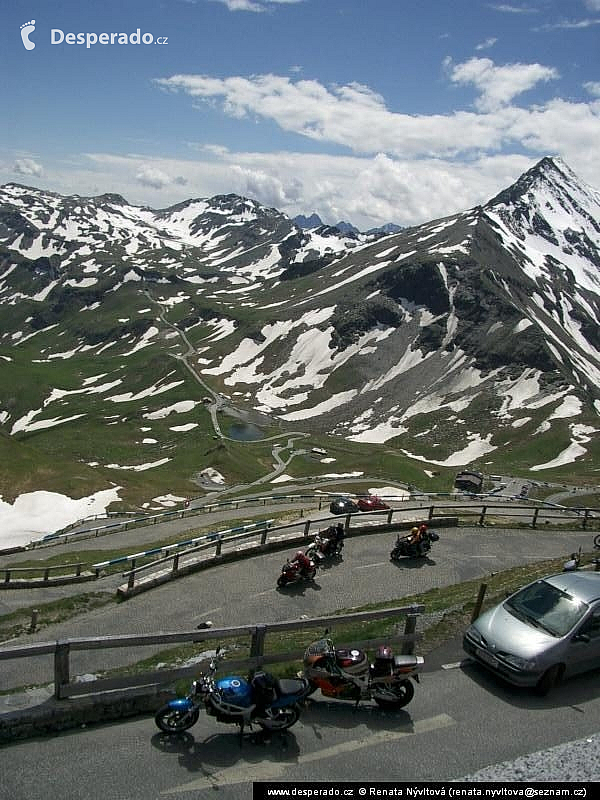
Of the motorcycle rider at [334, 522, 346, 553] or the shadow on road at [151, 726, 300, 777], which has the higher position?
the shadow on road at [151, 726, 300, 777]

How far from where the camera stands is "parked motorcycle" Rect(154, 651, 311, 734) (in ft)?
33.4

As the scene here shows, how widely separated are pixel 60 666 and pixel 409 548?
58.5 ft

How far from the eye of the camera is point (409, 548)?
84.2 feet

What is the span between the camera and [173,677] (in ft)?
36.8

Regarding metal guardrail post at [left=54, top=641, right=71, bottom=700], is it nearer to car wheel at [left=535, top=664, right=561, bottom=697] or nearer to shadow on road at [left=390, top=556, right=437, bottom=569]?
car wheel at [left=535, top=664, right=561, bottom=697]

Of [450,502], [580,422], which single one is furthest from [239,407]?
[450,502]

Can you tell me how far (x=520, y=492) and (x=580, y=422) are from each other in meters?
59.7

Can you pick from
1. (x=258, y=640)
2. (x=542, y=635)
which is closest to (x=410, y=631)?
(x=542, y=635)

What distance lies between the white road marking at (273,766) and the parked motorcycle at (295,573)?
11036 mm

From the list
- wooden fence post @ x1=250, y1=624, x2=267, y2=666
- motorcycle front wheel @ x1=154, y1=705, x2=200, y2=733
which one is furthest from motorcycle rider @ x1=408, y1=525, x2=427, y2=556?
motorcycle front wheel @ x1=154, y1=705, x2=200, y2=733

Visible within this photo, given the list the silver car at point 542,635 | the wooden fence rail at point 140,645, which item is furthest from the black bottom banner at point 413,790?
the silver car at point 542,635

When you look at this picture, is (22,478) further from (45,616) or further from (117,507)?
(45,616)

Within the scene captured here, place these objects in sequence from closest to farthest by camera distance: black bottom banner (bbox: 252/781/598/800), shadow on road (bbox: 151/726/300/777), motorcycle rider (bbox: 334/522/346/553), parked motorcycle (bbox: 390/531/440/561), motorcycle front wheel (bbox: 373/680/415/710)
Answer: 1. black bottom banner (bbox: 252/781/598/800)
2. shadow on road (bbox: 151/726/300/777)
3. motorcycle front wheel (bbox: 373/680/415/710)
4. motorcycle rider (bbox: 334/522/346/553)
5. parked motorcycle (bbox: 390/531/440/561)

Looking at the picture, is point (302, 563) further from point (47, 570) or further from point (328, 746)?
point (47, 570)
